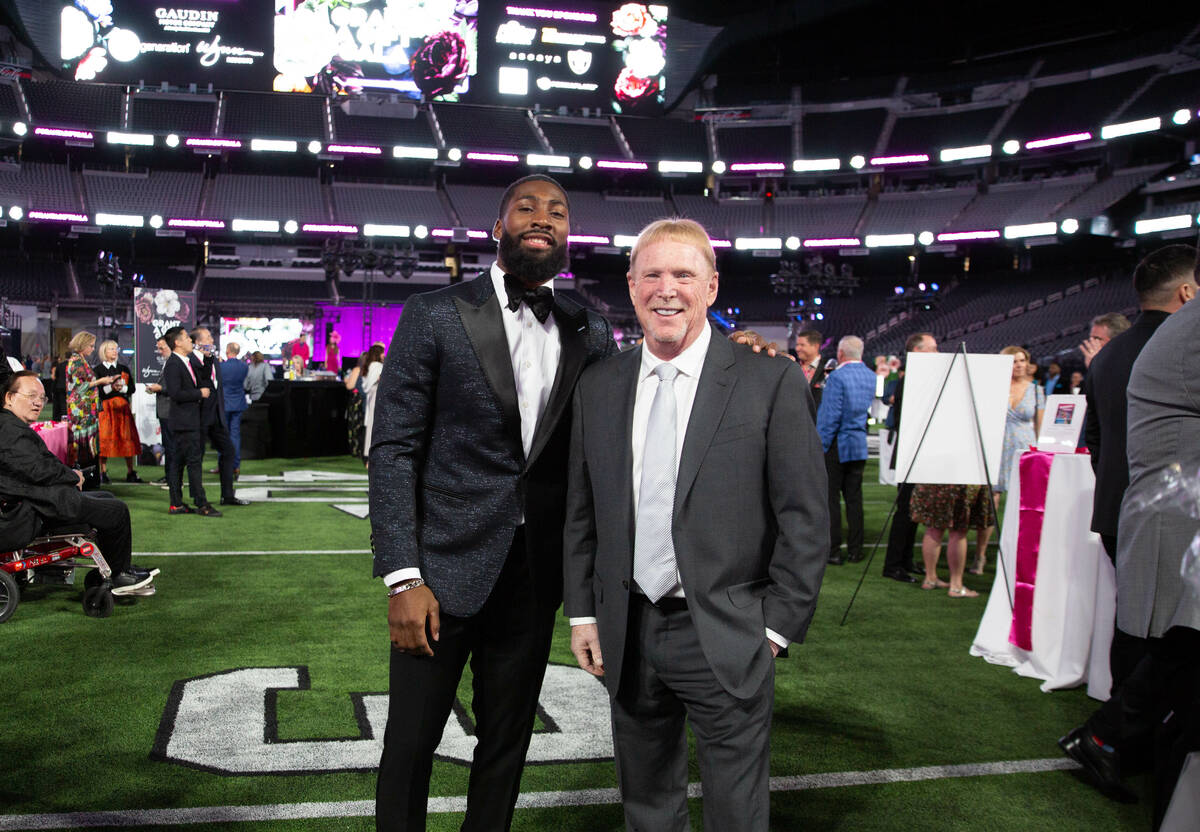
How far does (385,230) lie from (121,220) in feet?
30.8

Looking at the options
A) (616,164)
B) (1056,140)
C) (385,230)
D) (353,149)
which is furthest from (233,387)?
Result: (1056,140)

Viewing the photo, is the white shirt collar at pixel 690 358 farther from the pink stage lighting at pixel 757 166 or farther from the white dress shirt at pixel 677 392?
the pink stage lighting at pixel 757 166

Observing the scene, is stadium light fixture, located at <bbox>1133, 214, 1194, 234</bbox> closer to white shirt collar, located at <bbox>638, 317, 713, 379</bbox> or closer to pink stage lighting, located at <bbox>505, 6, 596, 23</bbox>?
pink stage lighting, located at <bbox>505, 6, 596, 23</bbox>

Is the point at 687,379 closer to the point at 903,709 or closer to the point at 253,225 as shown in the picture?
the point at 903,709

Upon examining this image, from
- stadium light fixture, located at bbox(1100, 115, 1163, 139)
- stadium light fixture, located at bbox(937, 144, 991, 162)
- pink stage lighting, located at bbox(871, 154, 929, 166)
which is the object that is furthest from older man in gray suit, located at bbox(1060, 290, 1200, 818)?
pink stage lighting, located at bbox(871, 154, 929, 166)

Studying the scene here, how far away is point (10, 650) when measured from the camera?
4.90 m

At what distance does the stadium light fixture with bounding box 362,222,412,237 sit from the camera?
34500mm

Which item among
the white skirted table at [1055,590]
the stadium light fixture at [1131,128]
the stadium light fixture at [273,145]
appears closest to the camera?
the white skirted table at [1055,590]

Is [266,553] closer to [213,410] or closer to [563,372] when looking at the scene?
[213,410]

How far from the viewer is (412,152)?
3628 centimetres

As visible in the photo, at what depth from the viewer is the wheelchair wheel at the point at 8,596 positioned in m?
5.34

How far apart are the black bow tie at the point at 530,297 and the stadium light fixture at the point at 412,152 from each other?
36.1 m

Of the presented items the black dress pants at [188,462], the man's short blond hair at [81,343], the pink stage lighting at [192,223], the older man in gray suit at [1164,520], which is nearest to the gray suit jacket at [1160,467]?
the older man in gray suit at [1164,520]

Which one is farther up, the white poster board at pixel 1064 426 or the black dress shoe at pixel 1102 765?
the white poster board at pixel 1064 426
